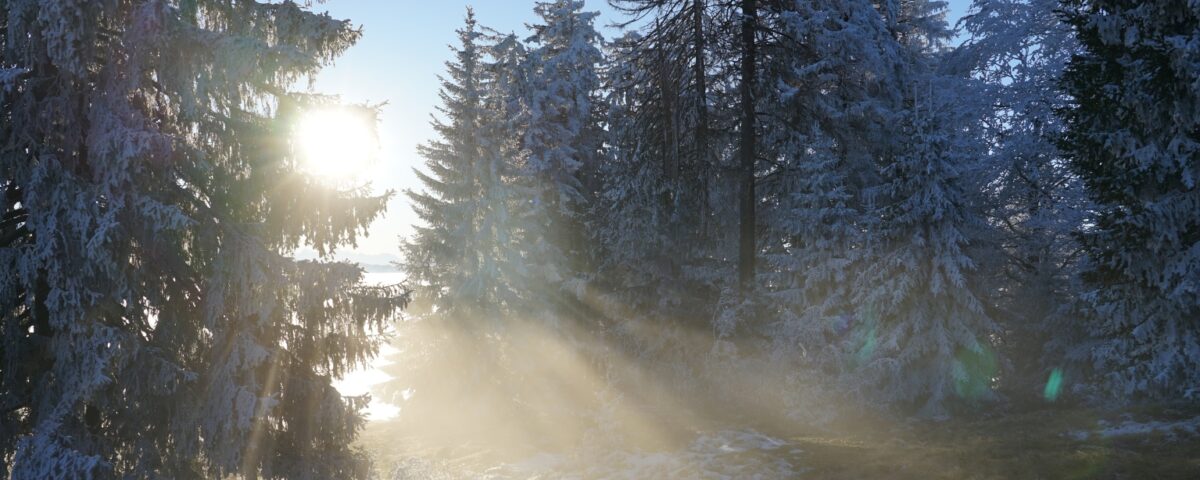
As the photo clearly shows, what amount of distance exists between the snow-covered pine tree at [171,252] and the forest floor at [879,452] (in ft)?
18.7

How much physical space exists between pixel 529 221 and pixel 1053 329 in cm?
1570

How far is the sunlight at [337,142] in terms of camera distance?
890cm

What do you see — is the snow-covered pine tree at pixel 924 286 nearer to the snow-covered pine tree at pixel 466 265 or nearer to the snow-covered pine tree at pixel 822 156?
the snow-covered pine tree at pixel 822 156

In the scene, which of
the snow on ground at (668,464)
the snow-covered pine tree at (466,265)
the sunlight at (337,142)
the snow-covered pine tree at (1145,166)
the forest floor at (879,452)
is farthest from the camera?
the snow-covered pine tree at (466,265)

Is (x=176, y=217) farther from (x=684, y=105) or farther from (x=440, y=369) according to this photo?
(x=440, y=369)

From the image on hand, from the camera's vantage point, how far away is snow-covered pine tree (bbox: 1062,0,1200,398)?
987cm

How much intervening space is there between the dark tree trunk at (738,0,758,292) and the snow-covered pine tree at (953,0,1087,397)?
640cm

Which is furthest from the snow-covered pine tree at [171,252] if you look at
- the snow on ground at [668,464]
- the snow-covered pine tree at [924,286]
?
the snow-covered pine tree at [924,286]

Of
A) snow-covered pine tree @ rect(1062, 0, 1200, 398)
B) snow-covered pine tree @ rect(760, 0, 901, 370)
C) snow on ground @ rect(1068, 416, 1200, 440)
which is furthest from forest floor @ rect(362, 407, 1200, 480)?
snow-covered pine tree @ rect(760, 0, 901, 370)

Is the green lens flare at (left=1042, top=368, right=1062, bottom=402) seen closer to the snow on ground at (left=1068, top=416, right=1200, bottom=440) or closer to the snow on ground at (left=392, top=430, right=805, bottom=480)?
the snow on ground at (left=1068, top=416, right=1200, bottom=440)

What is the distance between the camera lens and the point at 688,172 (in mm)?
18688

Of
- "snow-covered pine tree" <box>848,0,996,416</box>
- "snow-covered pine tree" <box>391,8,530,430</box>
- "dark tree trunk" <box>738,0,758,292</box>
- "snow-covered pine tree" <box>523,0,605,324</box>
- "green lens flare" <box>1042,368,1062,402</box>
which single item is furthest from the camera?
"snow-covered pine tree" <box>523,0,605,324</box>

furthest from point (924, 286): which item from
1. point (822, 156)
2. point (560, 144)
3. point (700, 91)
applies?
point (560, 144)

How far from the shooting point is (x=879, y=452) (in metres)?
13.0
